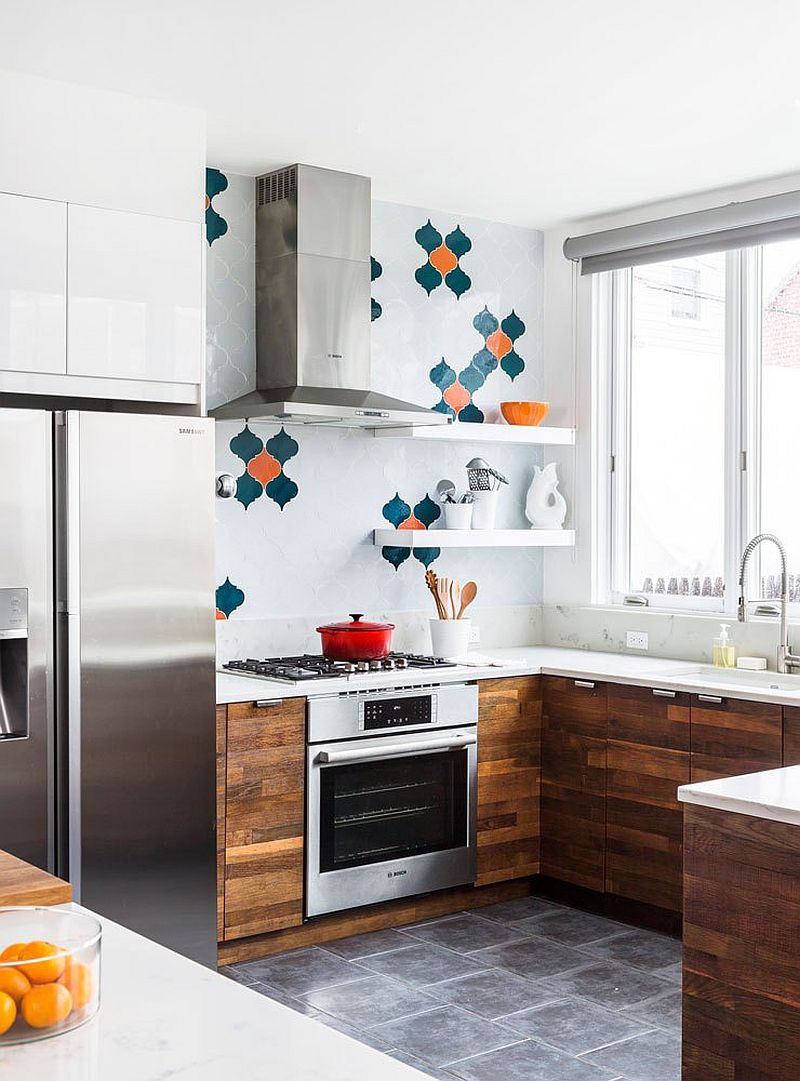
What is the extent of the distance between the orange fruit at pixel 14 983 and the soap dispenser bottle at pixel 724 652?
3819 mm

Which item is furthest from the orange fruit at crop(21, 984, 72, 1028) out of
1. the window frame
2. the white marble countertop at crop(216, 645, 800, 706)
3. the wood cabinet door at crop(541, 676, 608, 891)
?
the window frame

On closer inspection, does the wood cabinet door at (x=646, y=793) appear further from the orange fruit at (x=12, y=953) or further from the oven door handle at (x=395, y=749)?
the orange fruit at (x=12, y=953)

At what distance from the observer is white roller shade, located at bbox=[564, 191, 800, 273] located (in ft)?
14.9

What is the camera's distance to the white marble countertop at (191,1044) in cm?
122

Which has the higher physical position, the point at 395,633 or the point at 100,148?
the point at 100,148

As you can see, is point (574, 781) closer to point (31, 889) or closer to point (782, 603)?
point (782, 603)

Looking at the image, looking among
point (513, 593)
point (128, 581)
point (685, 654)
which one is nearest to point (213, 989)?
point (128, 581)

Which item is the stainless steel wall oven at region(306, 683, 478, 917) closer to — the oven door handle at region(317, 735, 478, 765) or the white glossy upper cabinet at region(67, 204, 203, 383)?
the oven door handle at region(317, 735, 478, 765)

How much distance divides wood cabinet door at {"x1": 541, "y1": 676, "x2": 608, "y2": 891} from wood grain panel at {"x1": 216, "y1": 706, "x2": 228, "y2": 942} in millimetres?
1396

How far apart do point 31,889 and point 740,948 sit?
1.35m

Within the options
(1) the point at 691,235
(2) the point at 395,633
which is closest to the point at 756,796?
(2) the point at 395,633

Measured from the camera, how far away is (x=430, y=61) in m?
3.45

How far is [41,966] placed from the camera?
1.25m

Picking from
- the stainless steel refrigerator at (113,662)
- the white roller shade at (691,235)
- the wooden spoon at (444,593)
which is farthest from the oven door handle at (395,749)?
the white roller shade at (691,235)
